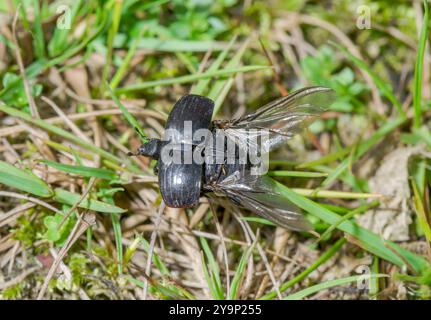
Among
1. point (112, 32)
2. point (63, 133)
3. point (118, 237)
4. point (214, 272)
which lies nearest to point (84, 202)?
point (118, 237)

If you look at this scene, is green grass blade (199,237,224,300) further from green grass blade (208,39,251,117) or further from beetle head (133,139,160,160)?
green grass blade (208,39,251,117)

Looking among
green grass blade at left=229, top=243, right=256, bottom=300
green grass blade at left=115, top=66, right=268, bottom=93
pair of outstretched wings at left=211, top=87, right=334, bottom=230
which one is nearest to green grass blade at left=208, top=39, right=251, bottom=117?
green grass blade at left=115, top=66, right=268, bottom=93

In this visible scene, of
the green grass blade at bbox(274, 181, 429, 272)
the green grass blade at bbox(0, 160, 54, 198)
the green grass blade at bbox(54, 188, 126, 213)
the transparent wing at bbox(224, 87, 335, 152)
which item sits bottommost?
the green grass blade at bbox(274, 181, 429, 272)

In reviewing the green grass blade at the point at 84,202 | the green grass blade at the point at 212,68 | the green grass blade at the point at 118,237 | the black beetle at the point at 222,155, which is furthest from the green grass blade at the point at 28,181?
the green grass blade at the point at 212,68

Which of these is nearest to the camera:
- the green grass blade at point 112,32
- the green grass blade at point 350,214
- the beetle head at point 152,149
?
the beetle head at point 152,149

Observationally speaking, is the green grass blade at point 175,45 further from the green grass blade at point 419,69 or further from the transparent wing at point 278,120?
the green grass blade at point 419,69

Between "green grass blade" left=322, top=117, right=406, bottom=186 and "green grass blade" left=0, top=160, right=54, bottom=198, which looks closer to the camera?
"green grass blade" left=0, top=160, right=54, bottom=198

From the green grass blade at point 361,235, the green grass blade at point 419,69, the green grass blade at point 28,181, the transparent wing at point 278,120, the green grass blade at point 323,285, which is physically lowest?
the green grass blade at point 323,285
